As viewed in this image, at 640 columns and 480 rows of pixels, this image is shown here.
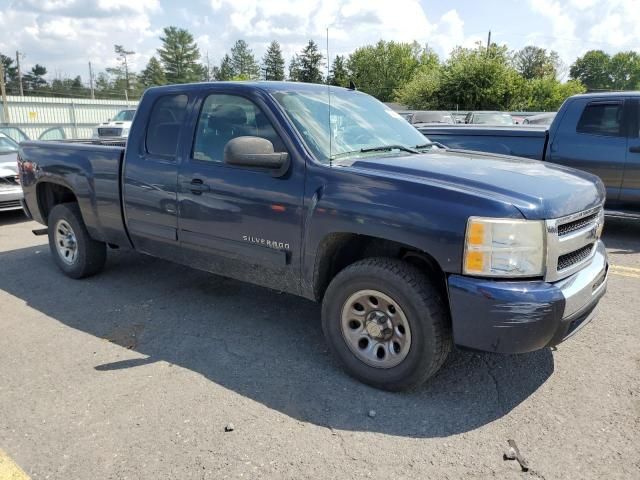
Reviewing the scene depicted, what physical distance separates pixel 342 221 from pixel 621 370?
7.06ft

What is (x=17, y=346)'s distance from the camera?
13.2ft

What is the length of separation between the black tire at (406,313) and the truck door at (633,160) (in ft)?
16.9

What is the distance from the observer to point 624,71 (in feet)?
335

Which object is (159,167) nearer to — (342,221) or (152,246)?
(152,246)

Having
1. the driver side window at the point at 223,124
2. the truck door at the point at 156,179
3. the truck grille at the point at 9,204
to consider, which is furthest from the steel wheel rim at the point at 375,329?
the truck grille at the point at 9,204

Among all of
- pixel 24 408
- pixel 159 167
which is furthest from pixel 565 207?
pixel 24 408

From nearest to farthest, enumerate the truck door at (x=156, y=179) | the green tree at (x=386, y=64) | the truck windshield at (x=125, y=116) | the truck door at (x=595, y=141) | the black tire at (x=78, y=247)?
Result: the truck door at (x=156, y=179)
the black tire at (x=78, y=247)
the truck door at (x=595, y=141)
the truck windshield at (x=125, y=116)
the green tree at (x=386, y=64)

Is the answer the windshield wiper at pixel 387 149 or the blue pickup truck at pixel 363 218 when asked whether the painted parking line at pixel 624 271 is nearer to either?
the blue pickup truck at pixel 363 218

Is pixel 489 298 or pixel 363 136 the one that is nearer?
pixel 489 298

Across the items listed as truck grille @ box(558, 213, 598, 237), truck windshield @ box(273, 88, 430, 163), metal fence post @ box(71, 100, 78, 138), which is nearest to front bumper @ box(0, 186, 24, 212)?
truck windshield @ box(273, 88, 430, 163)

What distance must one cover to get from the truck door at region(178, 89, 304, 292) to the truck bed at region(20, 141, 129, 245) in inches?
36.3

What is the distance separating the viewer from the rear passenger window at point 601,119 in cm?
711

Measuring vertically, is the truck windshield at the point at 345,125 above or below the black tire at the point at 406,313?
above

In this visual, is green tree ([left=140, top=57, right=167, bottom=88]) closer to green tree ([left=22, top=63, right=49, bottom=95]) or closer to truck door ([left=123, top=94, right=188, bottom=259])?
green tree ([left=22, top=63, right=49, bottom=95])
